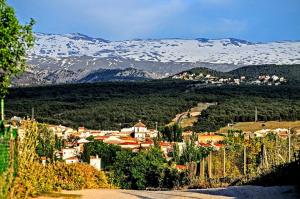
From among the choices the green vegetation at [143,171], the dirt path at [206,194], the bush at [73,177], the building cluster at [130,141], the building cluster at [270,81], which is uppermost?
the building cluster at [270,81]

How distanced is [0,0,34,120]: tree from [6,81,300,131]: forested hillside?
3038 inches

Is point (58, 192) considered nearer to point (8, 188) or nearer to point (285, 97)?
point (8, 188)

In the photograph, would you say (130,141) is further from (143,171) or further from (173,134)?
(143,171)

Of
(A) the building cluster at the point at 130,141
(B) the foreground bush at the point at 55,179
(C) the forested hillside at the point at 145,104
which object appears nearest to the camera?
(B) the foreground bush at the point at 55,179

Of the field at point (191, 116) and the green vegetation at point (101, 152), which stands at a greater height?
the field at point (191, 116)

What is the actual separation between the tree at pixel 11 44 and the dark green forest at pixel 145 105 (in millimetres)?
75866

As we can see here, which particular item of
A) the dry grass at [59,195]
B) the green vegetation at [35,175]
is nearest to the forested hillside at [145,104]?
the green vegetation at [35,175]

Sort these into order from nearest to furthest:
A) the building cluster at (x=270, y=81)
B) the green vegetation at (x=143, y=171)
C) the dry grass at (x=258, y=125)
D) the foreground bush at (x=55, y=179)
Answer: the foreground bush at (x=55, y=179)
the green vegetation at (x=143, y=171)
the dry grass at (x=258, y=125)
the building cluster at (x=270, y=81)

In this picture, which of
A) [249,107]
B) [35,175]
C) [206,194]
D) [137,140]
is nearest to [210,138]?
[137,140]

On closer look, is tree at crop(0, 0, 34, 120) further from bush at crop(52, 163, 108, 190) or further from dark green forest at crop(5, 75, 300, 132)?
dark green forest at crop(5, 75, 300, 132)

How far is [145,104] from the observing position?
399 ft

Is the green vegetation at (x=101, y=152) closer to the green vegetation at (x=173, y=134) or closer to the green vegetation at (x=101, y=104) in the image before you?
the green vegetation at (x=173, y=134)

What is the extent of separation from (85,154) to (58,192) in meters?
51.8

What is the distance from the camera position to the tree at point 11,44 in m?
18.2
